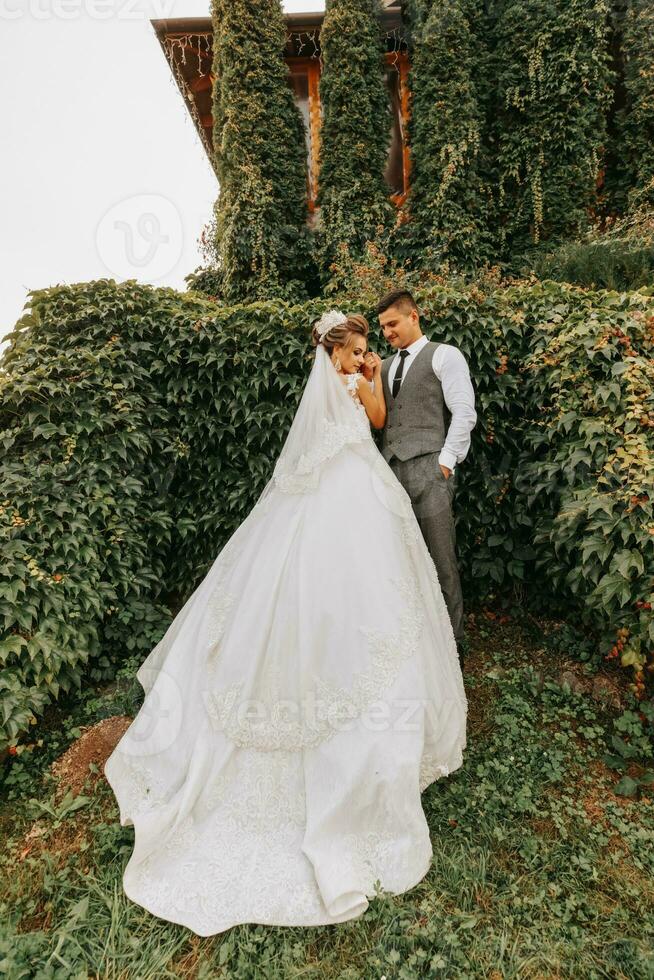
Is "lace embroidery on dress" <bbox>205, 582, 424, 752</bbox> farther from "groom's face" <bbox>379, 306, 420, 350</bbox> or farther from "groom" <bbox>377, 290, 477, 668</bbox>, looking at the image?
"groom's face" <bbox>379, 306, 420, 350</bbox>

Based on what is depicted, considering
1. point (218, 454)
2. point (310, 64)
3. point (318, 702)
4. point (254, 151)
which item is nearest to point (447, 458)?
point (318, 702)

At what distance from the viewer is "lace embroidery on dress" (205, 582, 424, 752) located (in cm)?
245

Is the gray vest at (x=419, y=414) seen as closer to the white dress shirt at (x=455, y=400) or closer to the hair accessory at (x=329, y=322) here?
the white dress shirt at (x=455, y=400)

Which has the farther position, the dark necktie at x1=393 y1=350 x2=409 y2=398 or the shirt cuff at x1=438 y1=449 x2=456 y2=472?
the dark necktie at x1=393 y1=350 x2=409 y2=398

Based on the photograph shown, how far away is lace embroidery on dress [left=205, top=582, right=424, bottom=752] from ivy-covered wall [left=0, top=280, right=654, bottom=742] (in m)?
1.19

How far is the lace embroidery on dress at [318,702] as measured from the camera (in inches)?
96.5

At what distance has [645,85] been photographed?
24.3 ft

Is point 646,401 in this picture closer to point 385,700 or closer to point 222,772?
point 385,700

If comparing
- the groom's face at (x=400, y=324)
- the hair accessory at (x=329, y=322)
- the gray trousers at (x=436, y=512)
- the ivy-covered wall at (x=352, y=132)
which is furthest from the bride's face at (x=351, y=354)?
the ivy-covered wall at (x=352, y=132)

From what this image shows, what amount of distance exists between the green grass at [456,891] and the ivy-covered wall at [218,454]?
1.90 ft

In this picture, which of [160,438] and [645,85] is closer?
[160,438]

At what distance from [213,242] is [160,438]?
5.56 metres

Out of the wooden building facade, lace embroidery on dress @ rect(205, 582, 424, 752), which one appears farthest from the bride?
the wooden building facade

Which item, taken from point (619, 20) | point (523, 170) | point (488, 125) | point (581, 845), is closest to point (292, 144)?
point (488, 125)
